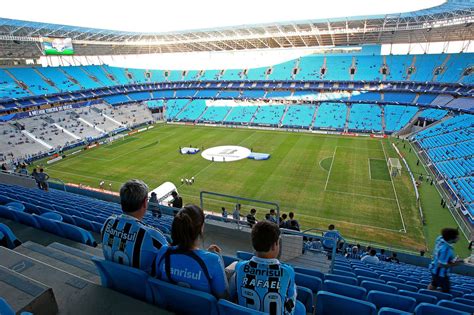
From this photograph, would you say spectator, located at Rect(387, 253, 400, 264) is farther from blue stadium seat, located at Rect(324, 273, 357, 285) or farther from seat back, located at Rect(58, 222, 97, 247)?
seat back, located at Rect(58, 222, 97, 247)

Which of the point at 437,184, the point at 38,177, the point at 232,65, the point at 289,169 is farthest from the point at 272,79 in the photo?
the point at 38,177

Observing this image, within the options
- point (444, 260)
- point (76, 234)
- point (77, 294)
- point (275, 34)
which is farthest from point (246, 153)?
point (77, 294)

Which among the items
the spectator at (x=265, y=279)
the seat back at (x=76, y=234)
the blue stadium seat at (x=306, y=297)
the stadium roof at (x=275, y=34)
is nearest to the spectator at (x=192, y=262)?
the spectator at (x=265, y=279)

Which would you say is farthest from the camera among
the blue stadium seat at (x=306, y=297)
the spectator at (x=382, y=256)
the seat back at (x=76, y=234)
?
the spectator at (x=382, y=256)

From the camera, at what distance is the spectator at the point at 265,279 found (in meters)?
2.62

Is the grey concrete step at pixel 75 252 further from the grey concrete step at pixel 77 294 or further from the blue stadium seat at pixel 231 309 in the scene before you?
the blue stadium seat at pixel 231 309

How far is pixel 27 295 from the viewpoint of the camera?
8.52ft

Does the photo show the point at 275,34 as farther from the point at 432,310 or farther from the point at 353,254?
the point at 432,310

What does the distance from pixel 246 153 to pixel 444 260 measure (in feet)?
96.0

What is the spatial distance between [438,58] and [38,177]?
60936 mm

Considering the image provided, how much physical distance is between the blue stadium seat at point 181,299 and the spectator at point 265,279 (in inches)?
12.2

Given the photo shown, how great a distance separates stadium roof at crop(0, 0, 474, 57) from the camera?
40.1 meters

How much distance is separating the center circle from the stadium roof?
23649 millimetres

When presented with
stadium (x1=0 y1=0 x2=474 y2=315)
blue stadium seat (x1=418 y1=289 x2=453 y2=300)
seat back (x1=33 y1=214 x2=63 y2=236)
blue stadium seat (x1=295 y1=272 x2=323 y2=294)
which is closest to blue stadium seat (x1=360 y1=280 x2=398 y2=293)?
stadium (x1=0 y1=0 x2=474 y2=315)
